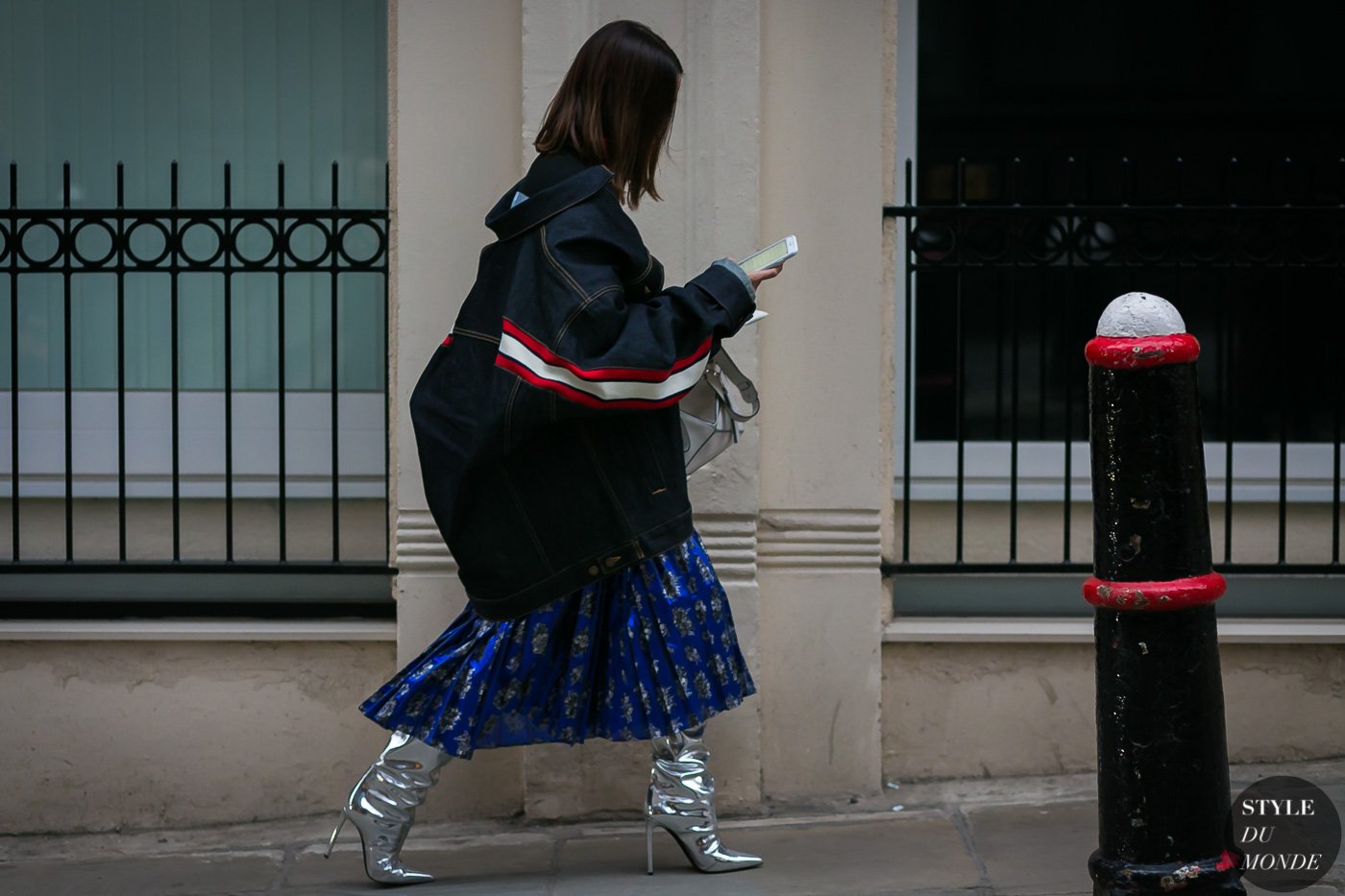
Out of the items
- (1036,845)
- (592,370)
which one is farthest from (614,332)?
(1036,845)

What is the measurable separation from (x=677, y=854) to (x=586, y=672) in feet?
2.34

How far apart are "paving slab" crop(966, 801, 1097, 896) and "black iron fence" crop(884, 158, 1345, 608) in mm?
723

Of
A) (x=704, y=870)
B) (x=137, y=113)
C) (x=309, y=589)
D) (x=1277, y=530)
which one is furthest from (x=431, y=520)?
(x=1277, y=530)

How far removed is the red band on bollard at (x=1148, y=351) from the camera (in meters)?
2.13

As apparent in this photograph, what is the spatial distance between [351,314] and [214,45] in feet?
3.33

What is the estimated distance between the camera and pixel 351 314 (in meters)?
4.61

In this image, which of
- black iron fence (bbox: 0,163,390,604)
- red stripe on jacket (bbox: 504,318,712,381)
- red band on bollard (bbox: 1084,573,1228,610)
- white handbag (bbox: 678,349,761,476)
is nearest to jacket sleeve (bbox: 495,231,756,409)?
red stripe on jacket (bbox: 504,318,712,381)

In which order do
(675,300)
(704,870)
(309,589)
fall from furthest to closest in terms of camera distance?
(309,589) → (704,870) → (675,300)

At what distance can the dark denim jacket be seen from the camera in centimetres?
302

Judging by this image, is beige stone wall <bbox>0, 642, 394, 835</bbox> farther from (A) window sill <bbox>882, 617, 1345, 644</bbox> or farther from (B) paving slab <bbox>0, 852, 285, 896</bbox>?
(A) window sill <bbox>882, 617, 1345, 644</bbox>

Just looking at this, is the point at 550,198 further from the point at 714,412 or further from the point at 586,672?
the point at 586,672

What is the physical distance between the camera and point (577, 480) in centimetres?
319

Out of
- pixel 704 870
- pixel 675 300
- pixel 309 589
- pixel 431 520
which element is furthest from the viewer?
pixel 309 589

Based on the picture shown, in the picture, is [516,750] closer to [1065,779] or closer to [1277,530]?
[1065,779]
